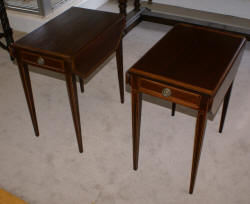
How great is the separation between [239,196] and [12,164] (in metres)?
1.46

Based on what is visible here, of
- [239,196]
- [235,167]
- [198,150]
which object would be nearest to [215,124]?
[235,167]

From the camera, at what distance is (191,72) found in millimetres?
1617

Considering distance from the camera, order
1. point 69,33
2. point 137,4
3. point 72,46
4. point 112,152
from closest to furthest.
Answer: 1. point 72,46
2. point 69,33
3. point 112,152
4. point 137,4

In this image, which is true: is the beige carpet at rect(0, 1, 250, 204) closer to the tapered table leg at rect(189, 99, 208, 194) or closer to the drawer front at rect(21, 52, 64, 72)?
the tapered table leg at rect(189, 99, 208, 194)

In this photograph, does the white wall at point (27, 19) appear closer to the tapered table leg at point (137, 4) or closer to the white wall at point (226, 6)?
the tapered table leg at point (137, 4)

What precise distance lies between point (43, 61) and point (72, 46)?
0.19 metres

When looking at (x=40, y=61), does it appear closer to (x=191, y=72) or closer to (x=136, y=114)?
(x=136, y=114)

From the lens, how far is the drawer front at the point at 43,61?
185 cm

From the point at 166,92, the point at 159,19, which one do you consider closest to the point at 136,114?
the point at 166,92

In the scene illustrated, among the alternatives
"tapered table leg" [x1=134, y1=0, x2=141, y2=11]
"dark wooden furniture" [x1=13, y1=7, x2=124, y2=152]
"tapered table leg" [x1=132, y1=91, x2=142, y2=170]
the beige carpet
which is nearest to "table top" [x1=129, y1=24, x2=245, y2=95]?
"tapered table leg" [x1=132, y1=91, x2=142, y2=170]

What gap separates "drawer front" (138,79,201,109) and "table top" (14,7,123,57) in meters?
0.46

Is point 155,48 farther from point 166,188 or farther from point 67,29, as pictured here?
point 166,188

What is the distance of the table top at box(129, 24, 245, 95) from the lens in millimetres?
1565

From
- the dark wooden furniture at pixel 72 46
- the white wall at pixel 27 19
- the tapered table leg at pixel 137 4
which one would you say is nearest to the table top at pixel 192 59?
the dark wooden furniture at pixel 72 46
